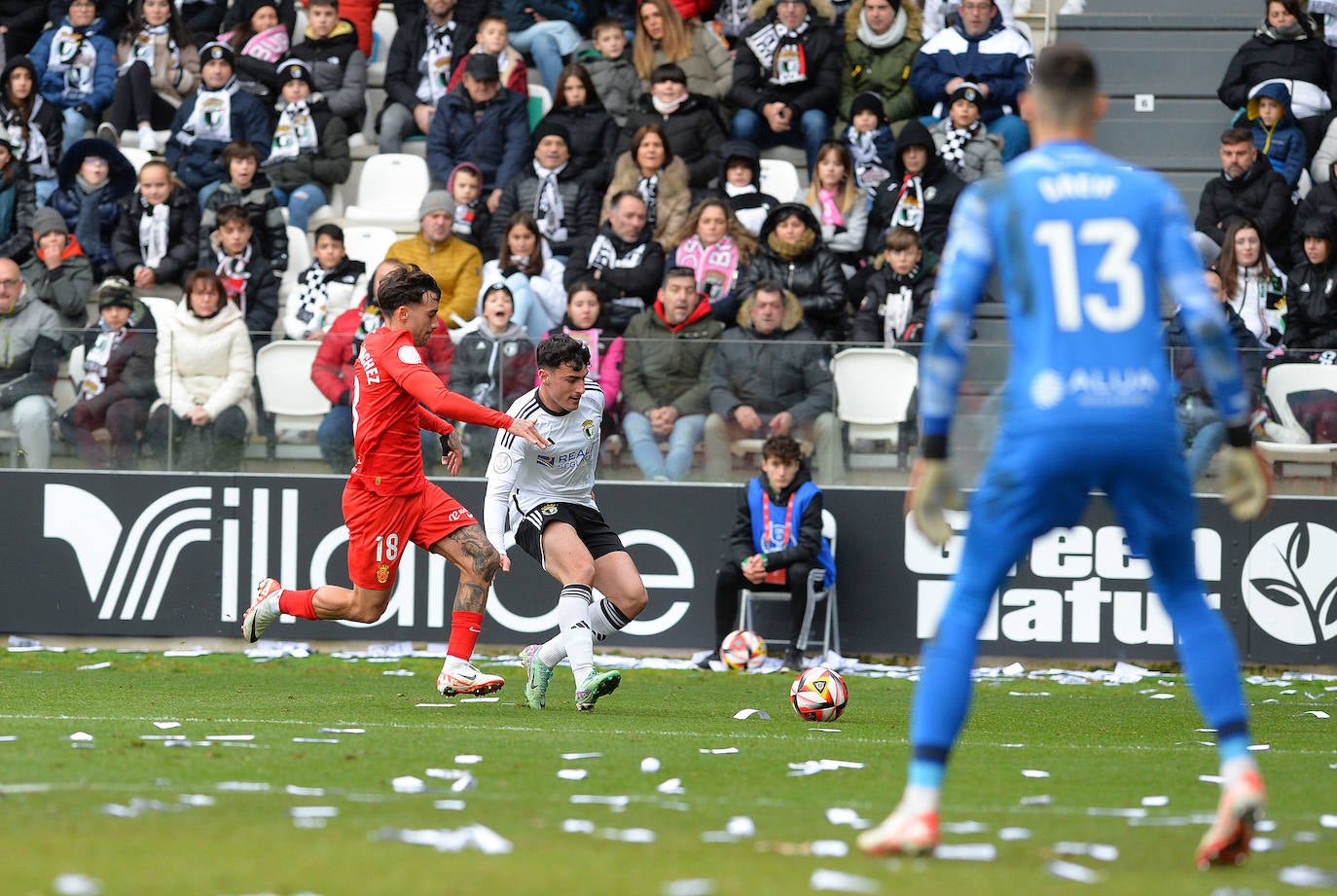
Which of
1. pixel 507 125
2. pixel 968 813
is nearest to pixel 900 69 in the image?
pixel 507 125

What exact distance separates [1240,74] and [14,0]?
42.9ft

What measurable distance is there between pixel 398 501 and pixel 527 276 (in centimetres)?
524

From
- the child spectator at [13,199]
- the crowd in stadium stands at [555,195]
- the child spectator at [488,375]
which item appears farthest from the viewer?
→ the child spectator at [13,199]

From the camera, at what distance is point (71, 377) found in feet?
44.5

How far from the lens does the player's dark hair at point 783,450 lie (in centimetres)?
1262

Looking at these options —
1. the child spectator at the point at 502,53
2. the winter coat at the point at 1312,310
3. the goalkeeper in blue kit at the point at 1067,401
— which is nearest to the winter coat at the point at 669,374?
the child spectator at the point at 502,53

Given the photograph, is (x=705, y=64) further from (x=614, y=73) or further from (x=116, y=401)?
(x=116, y=401)

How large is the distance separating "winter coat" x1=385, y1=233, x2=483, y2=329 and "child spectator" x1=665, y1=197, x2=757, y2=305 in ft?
5.79

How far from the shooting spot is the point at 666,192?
51.0 ft

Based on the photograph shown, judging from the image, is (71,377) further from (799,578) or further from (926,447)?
(926,447)

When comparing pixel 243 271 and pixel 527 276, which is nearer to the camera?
pixel 527 276

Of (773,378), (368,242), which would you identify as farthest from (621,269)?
(368,242)

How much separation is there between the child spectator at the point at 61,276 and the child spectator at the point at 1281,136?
10616mm

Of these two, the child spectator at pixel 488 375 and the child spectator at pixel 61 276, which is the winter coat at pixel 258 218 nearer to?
the child spectator at pixel 61 276
